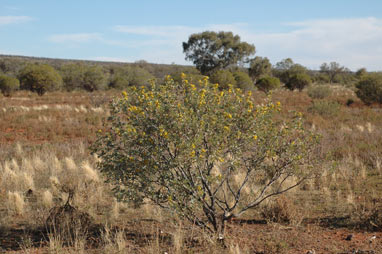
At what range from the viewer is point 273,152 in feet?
16.3

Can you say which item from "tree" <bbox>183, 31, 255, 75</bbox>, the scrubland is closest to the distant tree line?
"tree" <bbox>183, 31, 255, 75</bbox>

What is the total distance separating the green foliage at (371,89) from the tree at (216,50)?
2971 centimetres

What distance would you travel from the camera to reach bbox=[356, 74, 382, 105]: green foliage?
1050 inches

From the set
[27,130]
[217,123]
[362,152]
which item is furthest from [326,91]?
[217,123]

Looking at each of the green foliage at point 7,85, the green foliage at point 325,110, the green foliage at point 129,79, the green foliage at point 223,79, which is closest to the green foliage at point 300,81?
the green foliage at point 223,79

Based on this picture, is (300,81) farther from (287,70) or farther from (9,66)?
(9,66)

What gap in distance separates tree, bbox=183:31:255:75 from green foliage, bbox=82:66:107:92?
54.1 feet

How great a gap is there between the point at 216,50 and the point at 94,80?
66.4 feet

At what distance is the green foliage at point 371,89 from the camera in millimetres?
26664

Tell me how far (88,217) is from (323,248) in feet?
12.0

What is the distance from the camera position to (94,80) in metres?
46.1

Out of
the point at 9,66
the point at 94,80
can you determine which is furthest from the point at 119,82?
the point at 9,66

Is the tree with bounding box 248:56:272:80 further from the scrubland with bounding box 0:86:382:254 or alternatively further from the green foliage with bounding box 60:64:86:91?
the scrubland with bounding box 0:86:382:254

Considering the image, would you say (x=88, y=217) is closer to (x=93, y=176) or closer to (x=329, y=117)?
(x=93, y=176)
